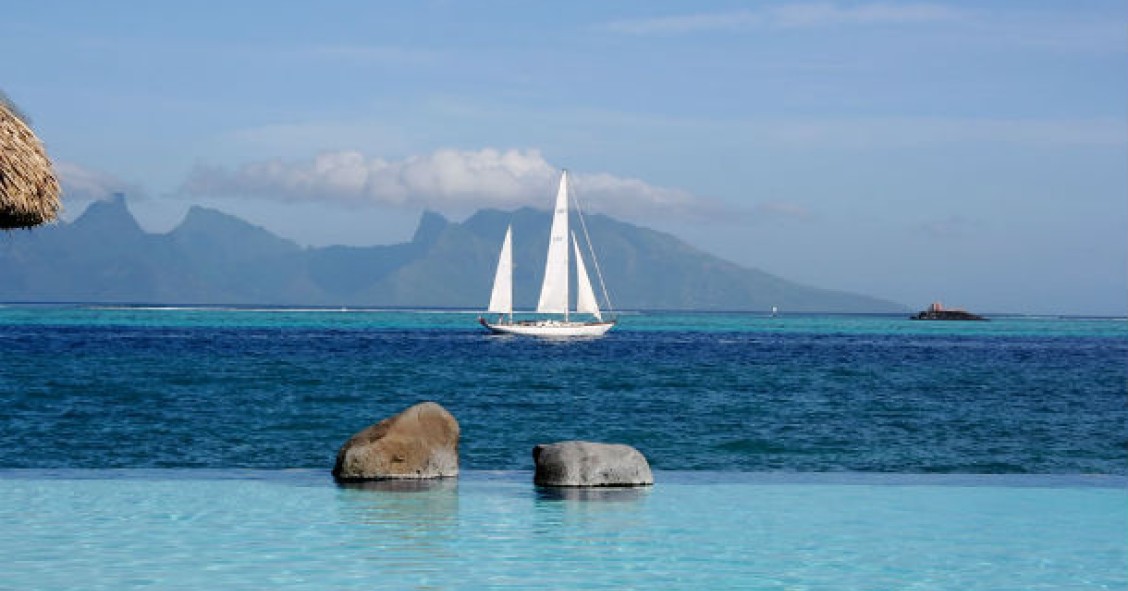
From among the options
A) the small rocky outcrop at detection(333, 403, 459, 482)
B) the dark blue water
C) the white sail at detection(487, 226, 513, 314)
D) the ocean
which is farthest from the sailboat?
the small rocky outcrop at detection(333, 403, 459, 482)

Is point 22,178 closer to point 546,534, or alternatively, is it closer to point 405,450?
point 546,534

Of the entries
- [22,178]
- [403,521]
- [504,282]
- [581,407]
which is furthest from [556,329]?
[22,178]

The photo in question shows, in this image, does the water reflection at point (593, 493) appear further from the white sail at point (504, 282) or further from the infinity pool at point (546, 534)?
the white sail at point (504, 282)

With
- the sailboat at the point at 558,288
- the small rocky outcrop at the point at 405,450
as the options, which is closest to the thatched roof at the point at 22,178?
the small rocky outcrop at the point at 405,450

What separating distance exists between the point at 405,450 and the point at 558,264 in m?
84.7

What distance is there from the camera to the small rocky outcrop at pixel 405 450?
Answer: 24.9 meters

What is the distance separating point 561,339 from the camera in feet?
397

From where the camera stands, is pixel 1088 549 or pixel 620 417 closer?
pixel 1088 549

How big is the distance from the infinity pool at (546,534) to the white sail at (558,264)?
81.8 meters

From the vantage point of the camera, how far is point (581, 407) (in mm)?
52875

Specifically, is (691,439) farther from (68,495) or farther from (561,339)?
(561,339)

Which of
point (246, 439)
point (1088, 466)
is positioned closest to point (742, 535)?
point (1088, 466)

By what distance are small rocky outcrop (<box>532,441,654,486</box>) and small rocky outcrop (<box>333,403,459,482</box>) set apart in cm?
172

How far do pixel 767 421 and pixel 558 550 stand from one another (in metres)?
29.4
